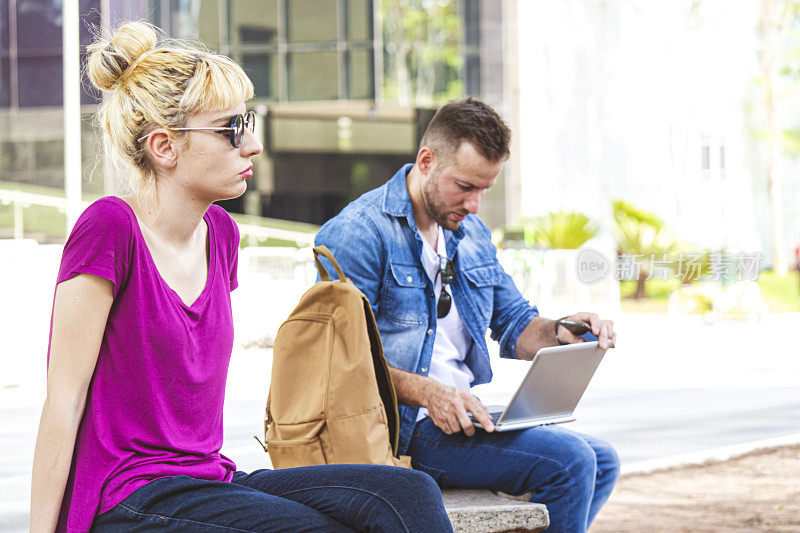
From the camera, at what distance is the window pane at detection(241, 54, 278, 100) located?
84.4 feet

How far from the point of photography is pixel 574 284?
1991cm

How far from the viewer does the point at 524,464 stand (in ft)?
10.6

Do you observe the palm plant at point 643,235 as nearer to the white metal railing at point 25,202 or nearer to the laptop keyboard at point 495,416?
the white metal railing at point 25,202

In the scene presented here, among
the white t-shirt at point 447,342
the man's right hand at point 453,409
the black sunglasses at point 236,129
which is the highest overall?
the black sunglasses at point 236,129

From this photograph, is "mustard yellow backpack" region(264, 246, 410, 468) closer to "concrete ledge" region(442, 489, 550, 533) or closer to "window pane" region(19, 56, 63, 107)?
"concrete ledge" region(442, 489, 550, 533)

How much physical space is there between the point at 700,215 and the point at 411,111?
35.9 feet

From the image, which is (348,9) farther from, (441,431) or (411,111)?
(441,431)

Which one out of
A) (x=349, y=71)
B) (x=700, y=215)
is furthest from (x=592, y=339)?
(x=700, y=215)

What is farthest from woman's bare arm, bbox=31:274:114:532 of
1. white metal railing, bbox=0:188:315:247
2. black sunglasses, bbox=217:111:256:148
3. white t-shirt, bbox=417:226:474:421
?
white metal railing, bbox=0:188:315:247

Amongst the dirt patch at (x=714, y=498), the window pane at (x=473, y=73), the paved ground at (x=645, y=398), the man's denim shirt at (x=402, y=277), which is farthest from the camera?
the window pane at (x=473, y=73)

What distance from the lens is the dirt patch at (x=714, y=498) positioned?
556 centimetres

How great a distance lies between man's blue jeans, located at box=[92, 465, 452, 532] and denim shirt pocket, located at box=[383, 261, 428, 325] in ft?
3.45

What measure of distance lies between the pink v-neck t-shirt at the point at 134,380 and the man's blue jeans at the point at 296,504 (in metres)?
0.05
